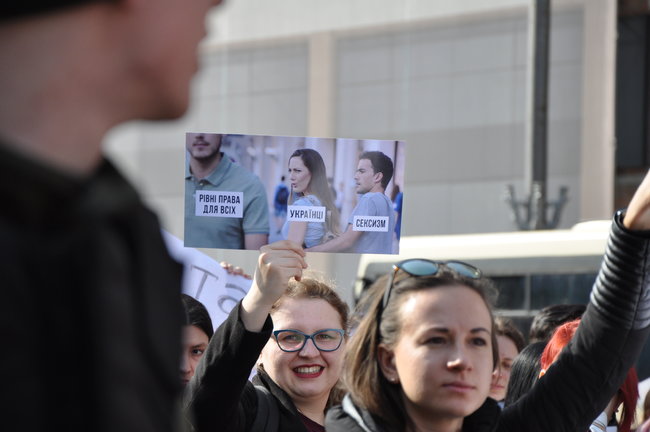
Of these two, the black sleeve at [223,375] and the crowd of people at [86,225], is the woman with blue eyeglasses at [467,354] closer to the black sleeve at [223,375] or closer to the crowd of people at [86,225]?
the black sleeve at [223,375]

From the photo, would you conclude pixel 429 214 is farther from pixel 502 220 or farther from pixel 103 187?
pixel 103 187

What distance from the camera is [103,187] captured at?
941 mm

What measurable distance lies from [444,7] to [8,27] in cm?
2081

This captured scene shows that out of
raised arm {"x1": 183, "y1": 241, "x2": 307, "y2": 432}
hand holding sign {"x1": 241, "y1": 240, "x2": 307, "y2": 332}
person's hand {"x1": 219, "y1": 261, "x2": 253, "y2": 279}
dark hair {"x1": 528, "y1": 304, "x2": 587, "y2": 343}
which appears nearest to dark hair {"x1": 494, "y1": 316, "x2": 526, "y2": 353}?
dark hair {"x1": 528, "y1": 304, "x2": 587, "y2": 343}

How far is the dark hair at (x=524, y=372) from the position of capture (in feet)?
12.0

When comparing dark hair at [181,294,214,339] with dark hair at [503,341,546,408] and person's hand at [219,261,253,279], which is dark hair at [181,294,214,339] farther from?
dark hair at [503,341,546,408]

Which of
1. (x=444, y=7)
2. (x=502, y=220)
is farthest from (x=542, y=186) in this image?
(x=444, y=7)

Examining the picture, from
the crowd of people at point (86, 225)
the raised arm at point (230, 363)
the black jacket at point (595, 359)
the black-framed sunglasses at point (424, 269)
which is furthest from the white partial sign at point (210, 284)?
the crowd of people at point (86, 225)

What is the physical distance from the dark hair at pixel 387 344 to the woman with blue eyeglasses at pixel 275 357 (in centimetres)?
37

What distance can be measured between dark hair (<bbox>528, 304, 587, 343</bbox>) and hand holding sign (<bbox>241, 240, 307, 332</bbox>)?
2.09m

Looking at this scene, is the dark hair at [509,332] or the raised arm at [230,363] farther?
the dark hair at [509,332]

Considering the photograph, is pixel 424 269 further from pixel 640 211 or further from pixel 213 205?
pixel 213 205

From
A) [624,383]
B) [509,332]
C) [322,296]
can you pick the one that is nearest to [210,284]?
[322,296]

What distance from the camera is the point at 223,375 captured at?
8.28 ft
